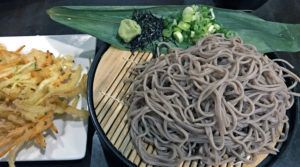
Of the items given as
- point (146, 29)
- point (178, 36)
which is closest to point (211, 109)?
point (178, 36)

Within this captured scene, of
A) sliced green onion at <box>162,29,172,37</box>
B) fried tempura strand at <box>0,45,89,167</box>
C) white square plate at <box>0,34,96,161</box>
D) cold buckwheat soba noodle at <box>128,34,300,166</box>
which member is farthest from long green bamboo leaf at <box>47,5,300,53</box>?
cold buckwheat soba noodle at <box>128,34,300,166</box>

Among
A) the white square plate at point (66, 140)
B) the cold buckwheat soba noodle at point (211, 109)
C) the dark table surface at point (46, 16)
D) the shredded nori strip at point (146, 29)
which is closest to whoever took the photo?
the cold buckwheat soba noodle at point (211, 109)

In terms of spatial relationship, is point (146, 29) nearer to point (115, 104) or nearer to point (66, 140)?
point (115, 104)

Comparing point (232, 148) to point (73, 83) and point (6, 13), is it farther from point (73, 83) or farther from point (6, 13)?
point (6, 13)

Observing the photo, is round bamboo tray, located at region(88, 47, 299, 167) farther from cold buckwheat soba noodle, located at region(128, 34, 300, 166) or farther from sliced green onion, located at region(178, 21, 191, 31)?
sliced green onion, located at region(178, 21, 191, 31)

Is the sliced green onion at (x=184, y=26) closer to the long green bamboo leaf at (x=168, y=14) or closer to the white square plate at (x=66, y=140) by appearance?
the long green bamboo leaf at (x=168, y=14)

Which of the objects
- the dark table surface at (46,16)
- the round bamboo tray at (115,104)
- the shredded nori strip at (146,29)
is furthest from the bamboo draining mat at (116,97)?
the dark table surface at (46,16)

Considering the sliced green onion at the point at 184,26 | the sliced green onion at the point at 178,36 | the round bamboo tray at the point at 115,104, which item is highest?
the sliced green onion at the point at 184,26

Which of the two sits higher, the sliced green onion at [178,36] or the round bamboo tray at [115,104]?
the sliced green onion at [178,36]
